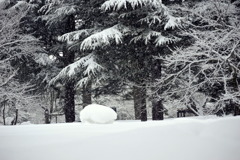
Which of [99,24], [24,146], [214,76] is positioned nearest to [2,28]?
[99,24]

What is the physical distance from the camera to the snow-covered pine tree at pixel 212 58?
8297 millimetres

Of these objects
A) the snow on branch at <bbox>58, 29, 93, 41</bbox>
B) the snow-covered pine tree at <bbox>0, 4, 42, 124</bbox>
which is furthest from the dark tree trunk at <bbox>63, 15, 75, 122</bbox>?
the snow on branch at <bbox>58, 29, 93, 41</bbox>

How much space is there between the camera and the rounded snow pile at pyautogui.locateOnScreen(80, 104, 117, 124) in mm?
4789

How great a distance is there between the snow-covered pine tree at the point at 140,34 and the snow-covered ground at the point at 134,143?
6.23 meters

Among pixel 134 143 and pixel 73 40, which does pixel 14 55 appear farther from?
pixel 134 143

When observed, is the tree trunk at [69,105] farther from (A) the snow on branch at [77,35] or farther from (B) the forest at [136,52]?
(A) the snow on branch at [77,35]

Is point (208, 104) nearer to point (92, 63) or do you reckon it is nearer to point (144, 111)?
point (144, 111)

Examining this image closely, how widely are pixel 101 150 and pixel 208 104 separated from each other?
31.2 ft

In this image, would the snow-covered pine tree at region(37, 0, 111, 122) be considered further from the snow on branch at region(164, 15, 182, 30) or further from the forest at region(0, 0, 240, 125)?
the snow on branch at region(164, 15, 182, 30)

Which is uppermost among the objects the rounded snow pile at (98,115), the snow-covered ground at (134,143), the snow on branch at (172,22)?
the snow on branch at (172,22)

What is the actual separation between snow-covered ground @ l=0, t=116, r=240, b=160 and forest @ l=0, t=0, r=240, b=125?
478cm

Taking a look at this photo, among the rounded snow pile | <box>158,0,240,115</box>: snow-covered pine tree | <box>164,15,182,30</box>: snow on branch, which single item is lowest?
the rounded snow pile

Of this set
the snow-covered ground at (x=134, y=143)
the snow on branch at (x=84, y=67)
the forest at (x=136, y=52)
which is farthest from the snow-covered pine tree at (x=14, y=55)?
the snow-covered ground at (x=134, y=143)

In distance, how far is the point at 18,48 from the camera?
1309cm
